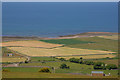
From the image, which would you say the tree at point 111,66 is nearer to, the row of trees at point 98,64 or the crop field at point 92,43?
the row of trees at point 98,64

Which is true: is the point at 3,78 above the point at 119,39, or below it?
below

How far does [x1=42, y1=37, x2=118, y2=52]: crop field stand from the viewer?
32.4m

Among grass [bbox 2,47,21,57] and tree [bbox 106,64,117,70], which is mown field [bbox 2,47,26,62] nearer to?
grass [bbox 2,47,21,57]

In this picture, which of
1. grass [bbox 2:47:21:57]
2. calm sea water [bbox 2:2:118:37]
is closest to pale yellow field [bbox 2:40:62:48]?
grass [bbox 2:47:21:57]

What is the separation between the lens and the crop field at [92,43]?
32.4m

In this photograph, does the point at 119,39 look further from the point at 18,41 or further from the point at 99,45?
the point at 18,41

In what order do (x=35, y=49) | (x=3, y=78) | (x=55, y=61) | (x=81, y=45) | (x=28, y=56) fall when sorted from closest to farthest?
(x=3, y=78), (x=55, y=61), (x=28, y=56), (x=35, y=49), (x=81, y=45)

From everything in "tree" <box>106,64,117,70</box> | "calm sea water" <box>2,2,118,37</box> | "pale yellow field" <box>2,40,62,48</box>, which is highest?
"calm sea water" <box>2,2,118,37</box>

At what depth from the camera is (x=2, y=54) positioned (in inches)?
1091

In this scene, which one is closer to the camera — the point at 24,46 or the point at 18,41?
the point at 24,46

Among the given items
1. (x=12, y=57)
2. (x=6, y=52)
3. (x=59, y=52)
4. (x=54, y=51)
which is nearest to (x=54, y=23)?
(x=54, y=51)

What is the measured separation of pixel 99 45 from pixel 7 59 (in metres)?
11.2

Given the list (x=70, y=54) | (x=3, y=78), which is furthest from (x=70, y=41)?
(x=3, y=78)

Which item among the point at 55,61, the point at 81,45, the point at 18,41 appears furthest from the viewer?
the point at 18,41
